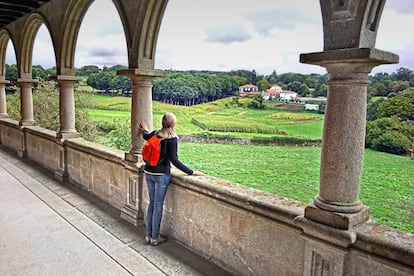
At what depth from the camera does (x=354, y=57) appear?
1.74m

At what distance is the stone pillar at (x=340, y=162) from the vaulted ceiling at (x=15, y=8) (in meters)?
5.45

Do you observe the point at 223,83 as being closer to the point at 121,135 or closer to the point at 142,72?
the point at 142,72

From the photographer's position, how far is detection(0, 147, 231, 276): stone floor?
9.22 ft

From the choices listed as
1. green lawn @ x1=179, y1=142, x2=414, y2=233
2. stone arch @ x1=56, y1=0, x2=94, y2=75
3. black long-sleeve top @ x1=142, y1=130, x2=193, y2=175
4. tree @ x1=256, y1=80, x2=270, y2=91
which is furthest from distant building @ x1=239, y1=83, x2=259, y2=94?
stone arch @ x1=56, y1=0, x2=94, y2=75

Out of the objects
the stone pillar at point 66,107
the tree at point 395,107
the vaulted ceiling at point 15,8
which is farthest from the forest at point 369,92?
the vaulted ceiling at point 15,8

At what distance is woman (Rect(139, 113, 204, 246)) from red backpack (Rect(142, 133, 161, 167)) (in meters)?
0.03

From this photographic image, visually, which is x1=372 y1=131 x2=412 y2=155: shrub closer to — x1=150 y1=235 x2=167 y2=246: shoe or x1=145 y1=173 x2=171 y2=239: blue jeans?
x1=145 y1=173 x2=171 y2=239: blue jeans

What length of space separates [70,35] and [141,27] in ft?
7.55

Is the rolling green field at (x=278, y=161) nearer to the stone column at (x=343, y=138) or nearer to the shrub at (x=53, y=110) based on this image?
the stone column at (x=343, y=138)

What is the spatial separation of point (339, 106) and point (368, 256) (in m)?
0.87

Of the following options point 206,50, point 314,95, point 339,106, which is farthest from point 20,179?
point 206,50

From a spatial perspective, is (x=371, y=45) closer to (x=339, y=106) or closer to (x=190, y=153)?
(x=339, y=106)

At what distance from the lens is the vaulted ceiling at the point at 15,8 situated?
5656mm

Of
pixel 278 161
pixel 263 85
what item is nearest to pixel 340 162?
pixel 263 85
